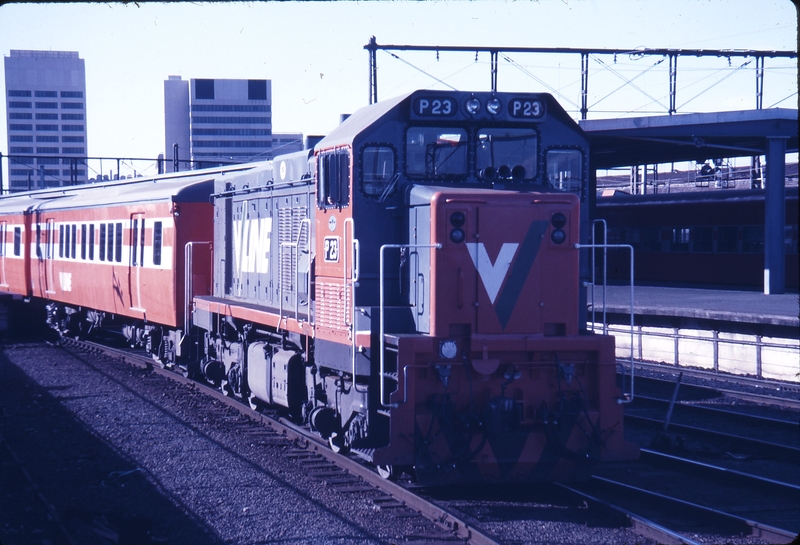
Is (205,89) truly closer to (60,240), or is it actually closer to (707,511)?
(60,240)

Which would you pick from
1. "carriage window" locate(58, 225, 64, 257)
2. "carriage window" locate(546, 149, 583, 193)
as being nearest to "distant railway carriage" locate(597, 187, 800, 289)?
"carriage window" locate(546, 149, 583, 193)

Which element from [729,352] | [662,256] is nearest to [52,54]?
[662,256]

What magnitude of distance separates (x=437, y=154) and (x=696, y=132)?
12616 mm

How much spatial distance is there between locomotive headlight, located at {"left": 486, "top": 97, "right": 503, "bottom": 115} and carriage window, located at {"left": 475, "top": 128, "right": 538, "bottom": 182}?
0.67 ft

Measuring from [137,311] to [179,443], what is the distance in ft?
19.8

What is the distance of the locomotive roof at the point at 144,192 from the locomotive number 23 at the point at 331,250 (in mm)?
5337

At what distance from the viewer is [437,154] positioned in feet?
25.9

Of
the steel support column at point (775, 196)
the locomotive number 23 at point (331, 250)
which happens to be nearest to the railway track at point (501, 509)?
the locomotive number 23 at point (331, 250)

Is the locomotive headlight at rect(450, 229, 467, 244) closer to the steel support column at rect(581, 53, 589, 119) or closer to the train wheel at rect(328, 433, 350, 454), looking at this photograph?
the train wheel at rect(328, 433, 350, 454)

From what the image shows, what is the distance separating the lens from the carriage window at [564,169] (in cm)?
809

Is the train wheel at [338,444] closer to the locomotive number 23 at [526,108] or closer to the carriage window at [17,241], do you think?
the locomotive number 23 at [526,108]

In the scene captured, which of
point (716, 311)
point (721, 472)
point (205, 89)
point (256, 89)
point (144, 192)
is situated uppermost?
point (256, 89)

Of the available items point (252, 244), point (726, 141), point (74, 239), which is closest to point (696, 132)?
point (726, 141)

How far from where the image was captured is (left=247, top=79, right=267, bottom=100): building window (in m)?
136
